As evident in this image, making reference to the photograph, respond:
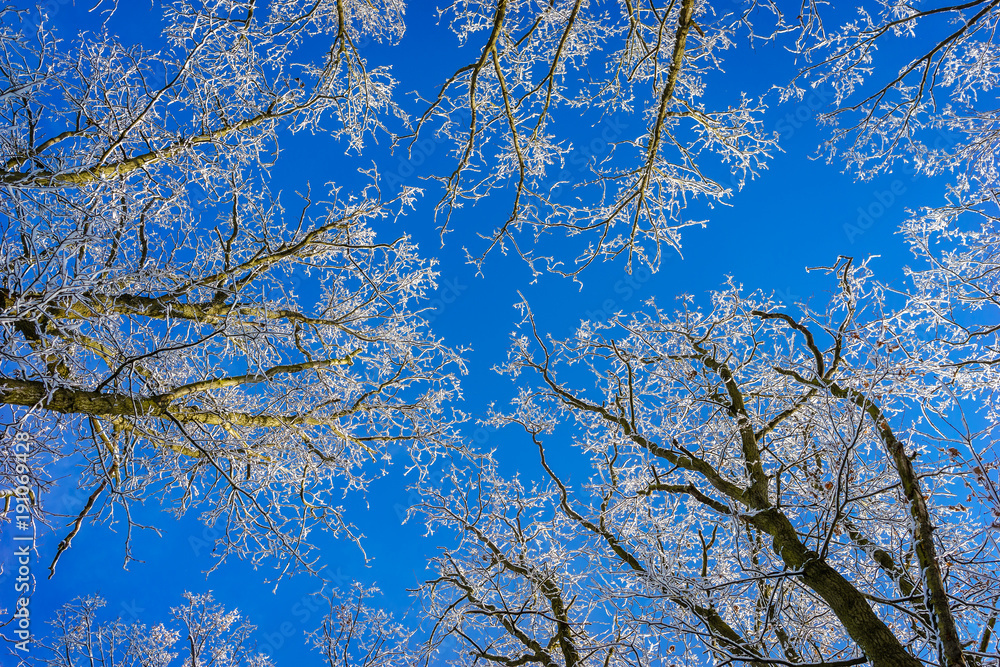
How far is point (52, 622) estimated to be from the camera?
7656 millimetres

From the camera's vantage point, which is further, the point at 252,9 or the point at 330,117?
the point at 330,117

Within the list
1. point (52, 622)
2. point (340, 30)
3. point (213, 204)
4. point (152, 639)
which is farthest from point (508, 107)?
point (152, 639)

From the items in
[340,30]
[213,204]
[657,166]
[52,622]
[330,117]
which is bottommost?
[52,622]

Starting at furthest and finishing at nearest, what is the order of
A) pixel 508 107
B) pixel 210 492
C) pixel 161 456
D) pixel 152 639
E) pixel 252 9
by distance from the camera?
pixel 152 639 < pixel 210 492 < pixel 161 456 < pixel 252 9 < pixel 508 107

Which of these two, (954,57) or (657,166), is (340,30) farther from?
(954,57)

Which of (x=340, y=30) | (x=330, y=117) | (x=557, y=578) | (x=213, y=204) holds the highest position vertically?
(x=330, y=117)

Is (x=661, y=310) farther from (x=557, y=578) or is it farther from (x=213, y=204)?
(x=213, y=204)

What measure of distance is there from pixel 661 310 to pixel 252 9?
5591 millimetres

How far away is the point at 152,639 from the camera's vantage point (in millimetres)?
9531

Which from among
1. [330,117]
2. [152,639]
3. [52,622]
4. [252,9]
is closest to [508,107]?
[252,9]

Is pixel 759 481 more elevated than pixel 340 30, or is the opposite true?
pixel 340 30

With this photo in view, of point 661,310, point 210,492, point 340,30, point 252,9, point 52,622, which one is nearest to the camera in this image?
point 252,9

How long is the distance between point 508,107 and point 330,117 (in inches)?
114

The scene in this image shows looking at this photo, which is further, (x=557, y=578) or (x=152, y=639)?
(x=152, y=639)
